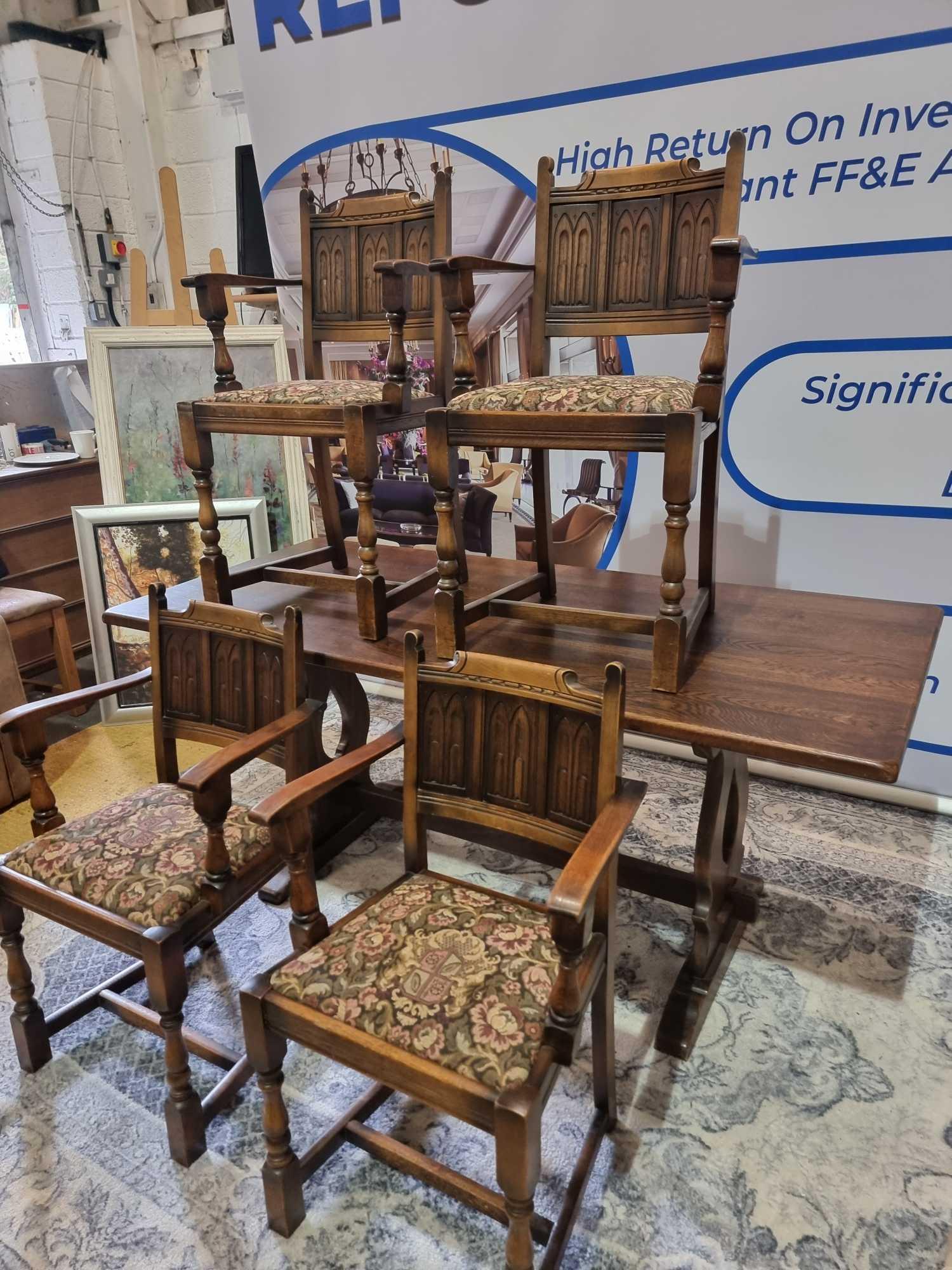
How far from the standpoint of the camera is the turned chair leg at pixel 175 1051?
1464mm

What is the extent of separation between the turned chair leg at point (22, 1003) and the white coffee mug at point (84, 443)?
270cm

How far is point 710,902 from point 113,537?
2.47 metres

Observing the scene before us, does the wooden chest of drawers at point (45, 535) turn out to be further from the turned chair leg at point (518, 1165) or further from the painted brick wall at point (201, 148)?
the turned chair leg at point (518, 1165)

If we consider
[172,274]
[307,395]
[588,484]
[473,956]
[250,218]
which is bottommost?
[473,956]

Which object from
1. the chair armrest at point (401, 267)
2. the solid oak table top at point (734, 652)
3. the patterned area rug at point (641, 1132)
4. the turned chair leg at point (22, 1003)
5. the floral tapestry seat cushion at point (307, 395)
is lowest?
the patterned area rug at point (641, 1132)

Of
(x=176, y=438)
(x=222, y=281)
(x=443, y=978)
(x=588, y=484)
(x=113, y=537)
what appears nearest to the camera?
(x=443, y=978)

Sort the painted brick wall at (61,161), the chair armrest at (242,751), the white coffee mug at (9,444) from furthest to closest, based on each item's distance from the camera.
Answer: the painted brick wall at (61,161) < the white coffee mug at (9,444) < the chair armrest at (242,751)

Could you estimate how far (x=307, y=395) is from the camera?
1973 millimetres

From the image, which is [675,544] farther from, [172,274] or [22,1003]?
[172,274]

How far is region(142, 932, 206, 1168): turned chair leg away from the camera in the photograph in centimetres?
146

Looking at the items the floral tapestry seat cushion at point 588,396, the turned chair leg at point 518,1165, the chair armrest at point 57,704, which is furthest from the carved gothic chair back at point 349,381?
the turned chair leg at point 518,1165

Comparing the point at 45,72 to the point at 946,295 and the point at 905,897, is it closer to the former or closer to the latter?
the point at 946,295

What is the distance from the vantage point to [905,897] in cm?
221

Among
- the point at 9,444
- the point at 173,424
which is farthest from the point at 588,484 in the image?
the point at 9,444
